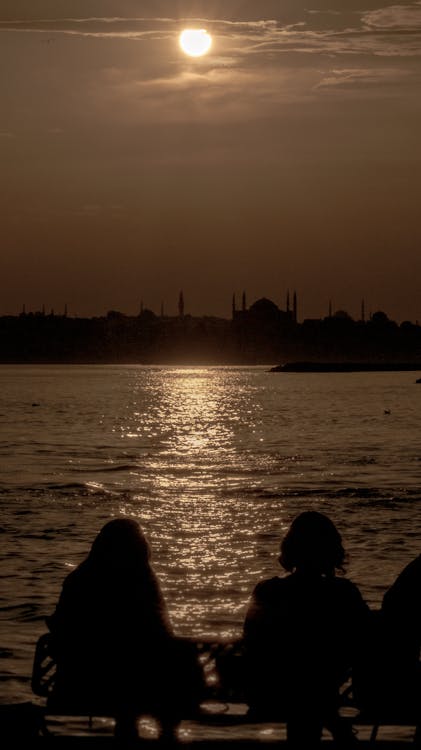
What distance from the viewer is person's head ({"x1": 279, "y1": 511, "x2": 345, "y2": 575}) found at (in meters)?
6.02

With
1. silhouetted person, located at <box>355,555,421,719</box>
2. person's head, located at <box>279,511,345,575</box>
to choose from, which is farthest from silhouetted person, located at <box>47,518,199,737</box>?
silhouetted person, located at <box>355,555,421,719</box>

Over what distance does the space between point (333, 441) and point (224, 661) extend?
6103 centimetres

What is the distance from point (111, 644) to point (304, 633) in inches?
36.7

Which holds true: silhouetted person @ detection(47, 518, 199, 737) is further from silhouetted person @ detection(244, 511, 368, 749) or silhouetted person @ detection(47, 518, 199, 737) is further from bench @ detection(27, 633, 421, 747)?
silhouetted person @ detection(244, 511, 368, 749)

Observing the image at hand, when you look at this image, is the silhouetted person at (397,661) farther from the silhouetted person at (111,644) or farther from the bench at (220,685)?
the silhouetted person at (111,644)

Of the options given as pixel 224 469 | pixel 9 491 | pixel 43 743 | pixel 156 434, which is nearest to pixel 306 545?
pixel 43 743

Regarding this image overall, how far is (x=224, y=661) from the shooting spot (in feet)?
20.9

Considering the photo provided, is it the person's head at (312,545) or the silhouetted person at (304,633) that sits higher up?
the person's head at (312,545)

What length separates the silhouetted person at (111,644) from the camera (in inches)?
248

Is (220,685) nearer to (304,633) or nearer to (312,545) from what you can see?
(304,633)

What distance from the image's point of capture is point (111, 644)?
6344 millimetres

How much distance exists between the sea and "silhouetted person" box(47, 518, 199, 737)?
13.2 feet

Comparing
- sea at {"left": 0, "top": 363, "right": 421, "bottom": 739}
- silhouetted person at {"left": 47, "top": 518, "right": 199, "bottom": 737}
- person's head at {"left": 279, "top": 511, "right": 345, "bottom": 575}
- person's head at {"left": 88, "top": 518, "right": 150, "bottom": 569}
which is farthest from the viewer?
sea at {"left": 0, "top": 363, "right": 421, "bottom": 739}

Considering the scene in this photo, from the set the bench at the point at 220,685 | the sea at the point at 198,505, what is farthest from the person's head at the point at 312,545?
the sea at the point at 198,505
